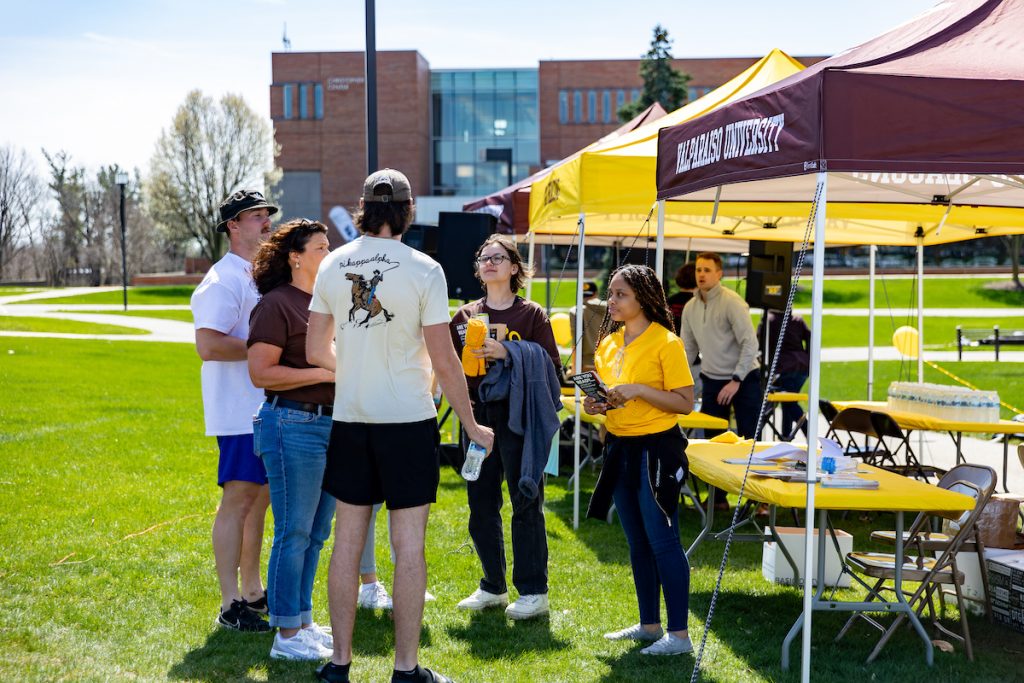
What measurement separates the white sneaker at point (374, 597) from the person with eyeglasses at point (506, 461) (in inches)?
16.4

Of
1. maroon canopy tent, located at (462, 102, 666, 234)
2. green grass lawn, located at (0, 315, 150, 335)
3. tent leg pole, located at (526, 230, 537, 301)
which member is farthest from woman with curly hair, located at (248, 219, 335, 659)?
green grass lawn, located at (0, 315, 150, 335)

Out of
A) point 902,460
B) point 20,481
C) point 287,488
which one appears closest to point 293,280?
point 287,488

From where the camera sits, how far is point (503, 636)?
462 cm

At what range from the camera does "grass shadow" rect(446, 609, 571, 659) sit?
4430mm

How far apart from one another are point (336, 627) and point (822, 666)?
2.15 metres

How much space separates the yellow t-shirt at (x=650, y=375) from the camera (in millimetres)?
4254

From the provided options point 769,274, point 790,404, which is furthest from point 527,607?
point 790,404

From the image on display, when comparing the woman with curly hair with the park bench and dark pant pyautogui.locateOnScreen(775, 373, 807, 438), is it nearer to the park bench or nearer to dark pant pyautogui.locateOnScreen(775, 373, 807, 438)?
dark pant pyautogui.locateOnScreen(775, 373, 807, 438)

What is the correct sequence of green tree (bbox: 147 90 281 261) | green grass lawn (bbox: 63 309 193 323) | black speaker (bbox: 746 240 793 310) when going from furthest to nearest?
green tree (bbox: 147 90 281 261), green grass lawn (bbox: 63 309 193 323), black speaker (bbox: 746 240 793 310)

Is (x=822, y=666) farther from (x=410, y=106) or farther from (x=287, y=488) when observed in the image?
(x=410, y=106)

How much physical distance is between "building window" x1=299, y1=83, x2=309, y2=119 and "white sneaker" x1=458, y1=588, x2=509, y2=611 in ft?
184

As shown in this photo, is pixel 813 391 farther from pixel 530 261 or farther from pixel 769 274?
pixel 769 274

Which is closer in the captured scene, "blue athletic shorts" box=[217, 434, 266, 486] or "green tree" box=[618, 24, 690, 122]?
"blue athletic shorts" box=[217, 434, 266, 486]

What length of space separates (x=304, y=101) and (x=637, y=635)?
57.0 meters
